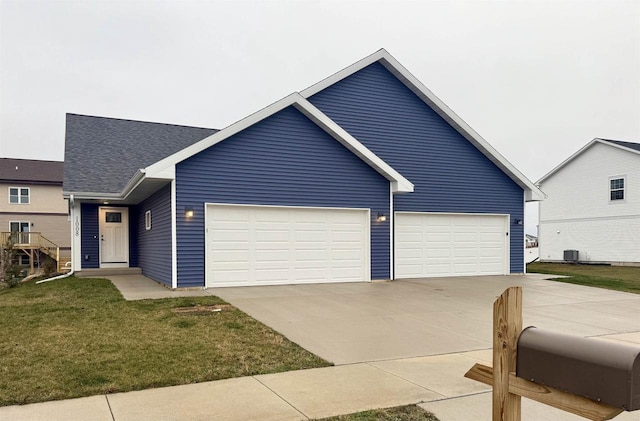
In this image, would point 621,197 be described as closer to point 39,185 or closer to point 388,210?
point 388,210

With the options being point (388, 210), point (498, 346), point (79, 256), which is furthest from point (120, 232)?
point (498, 346)

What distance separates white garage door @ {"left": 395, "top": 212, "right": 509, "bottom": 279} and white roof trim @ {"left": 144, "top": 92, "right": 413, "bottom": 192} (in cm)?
198

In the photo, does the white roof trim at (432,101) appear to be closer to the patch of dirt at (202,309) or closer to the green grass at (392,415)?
the patch of dirt at (202,309)

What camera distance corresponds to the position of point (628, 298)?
11.4 metres

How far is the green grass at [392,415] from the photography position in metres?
3.90

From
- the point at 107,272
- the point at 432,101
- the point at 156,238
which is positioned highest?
the point at 432,101

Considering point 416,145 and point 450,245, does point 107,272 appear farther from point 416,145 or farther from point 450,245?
point 450,245

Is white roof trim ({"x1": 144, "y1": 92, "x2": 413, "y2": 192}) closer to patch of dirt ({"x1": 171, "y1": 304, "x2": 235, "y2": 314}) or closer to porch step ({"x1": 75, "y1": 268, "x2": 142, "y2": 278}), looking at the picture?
patch of dirt ({"x1": 171, "y1": 304, "x2": 235, "y2": 314})

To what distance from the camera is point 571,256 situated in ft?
84.2

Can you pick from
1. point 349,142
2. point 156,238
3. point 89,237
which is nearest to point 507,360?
point 349,142

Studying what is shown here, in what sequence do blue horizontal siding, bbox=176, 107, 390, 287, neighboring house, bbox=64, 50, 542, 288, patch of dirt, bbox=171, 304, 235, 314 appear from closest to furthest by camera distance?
patch of dirt, bbox=171, 304, 235, 314, blue horizontal siding, bbox=176, 107, 390, 287, neighboring house, bbox=64, 50, 542, 288

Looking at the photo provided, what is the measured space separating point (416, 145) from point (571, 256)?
1481cm

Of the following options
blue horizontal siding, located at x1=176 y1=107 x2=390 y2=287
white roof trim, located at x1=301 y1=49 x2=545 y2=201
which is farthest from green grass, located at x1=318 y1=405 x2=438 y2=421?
white roof trim, located at x1=301 y1=49 x2=545 y2=201

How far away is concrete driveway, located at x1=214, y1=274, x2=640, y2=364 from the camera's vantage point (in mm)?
6535
